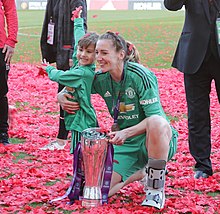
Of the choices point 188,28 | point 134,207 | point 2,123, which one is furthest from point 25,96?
point 134,207

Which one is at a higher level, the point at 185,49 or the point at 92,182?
the point at 185,49

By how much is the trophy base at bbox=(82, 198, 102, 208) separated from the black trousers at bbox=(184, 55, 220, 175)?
4.40 ft

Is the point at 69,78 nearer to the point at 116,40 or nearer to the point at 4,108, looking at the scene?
the point at 116,40

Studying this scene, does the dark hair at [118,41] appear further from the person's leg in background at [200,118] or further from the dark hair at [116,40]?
the person's leg in background at [200,118]

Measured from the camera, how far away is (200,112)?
5691 millimetres

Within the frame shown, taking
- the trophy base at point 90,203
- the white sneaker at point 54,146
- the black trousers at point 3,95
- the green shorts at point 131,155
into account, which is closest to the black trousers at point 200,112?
the green shorts at point 131,155

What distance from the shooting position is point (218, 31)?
5465 mm

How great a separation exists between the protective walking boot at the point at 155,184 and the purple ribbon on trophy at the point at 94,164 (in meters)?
0.31

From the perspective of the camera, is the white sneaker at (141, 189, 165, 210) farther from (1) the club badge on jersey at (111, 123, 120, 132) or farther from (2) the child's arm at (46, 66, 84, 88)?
(2) the child's arm at (46, 66, 84, 88)

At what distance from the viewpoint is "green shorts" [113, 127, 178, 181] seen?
5000mm

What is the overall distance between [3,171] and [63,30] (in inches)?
65.3

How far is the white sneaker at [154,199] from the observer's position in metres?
4.72

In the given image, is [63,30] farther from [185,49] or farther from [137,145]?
[137,145]

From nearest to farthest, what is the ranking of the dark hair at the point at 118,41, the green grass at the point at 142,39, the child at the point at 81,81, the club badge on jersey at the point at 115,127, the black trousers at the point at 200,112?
the dark hair at the point at 118,41, the club badge on jersey at the point at 115,127, the child at the point at 81,81, the black trousers at the point at 200,112, the green grass at the point at 142,39
